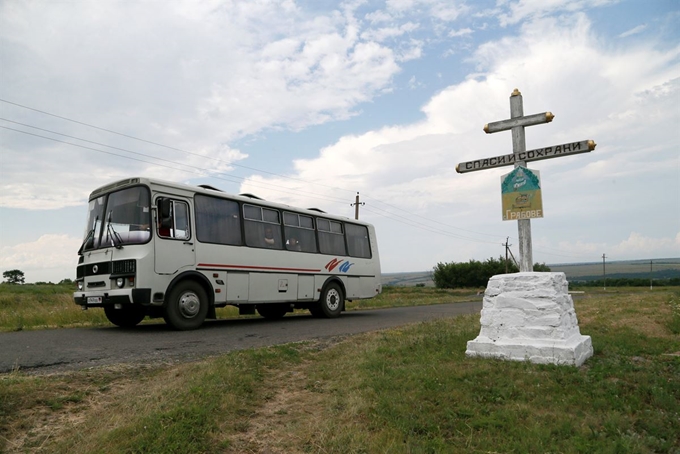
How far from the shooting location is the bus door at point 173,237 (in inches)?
385

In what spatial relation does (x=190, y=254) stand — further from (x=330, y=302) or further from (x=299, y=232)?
(x=330, y=302)

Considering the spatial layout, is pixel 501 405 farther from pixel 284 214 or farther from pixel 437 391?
pixel 284 214

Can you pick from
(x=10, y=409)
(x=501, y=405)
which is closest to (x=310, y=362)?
(x=501, y=405)

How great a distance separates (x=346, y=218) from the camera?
52.5 ft

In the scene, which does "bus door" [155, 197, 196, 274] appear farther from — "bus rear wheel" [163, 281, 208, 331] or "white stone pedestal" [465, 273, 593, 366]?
"white stone pedestal" [465, 273, 593, 366]

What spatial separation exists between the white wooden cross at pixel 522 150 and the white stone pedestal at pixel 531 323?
93cm

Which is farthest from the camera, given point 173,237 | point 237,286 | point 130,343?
point 237,286

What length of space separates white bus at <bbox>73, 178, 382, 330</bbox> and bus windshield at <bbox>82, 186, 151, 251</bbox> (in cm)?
2

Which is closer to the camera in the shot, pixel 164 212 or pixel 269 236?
pixel 164 212

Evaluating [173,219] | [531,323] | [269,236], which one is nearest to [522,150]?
[531,323]

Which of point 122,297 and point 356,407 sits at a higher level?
point 122,297

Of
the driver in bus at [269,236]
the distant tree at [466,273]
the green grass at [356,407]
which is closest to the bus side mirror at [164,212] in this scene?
the driver in bus at [269,236]

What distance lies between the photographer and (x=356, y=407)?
4.56 metres

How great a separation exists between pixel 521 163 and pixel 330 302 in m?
8.38
